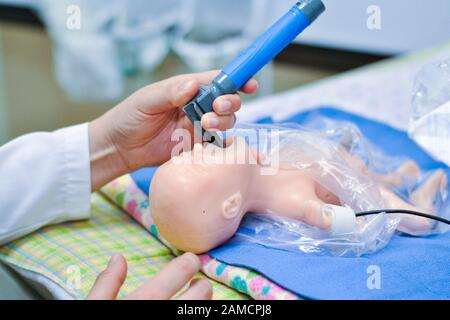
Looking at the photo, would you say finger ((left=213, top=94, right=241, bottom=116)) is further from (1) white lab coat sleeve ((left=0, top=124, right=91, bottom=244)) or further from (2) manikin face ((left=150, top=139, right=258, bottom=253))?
(1) white lab coat sleeve ((left=0, top=124, right=91, bottom=244))

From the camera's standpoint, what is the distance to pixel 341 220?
0.76 meters

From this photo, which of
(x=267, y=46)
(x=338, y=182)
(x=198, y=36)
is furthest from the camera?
(x=198, y=36)

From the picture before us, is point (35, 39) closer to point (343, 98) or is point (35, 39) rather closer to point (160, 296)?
point (343, 98)

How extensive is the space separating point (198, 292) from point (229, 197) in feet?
0.50

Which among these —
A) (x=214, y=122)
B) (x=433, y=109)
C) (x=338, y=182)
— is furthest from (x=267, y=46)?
(x=433, y=109)

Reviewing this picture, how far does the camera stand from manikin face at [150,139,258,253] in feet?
2.38

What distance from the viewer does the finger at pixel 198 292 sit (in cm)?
64

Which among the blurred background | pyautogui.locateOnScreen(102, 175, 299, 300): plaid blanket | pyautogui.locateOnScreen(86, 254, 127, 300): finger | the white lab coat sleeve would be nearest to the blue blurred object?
pyautogui.locateOnScreen(102, 175, 299, 300): plaid blanket

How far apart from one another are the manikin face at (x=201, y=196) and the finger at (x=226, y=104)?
0.06 meters

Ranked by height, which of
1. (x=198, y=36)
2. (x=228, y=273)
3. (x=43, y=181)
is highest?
(x=198, y=36)

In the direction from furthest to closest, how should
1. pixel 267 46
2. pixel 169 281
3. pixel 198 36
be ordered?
pixel 198 36 < pixel 267 46 < pixel 169 281

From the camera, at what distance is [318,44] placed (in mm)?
2146

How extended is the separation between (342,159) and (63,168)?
1.43ft

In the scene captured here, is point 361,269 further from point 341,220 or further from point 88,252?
point 88,252
